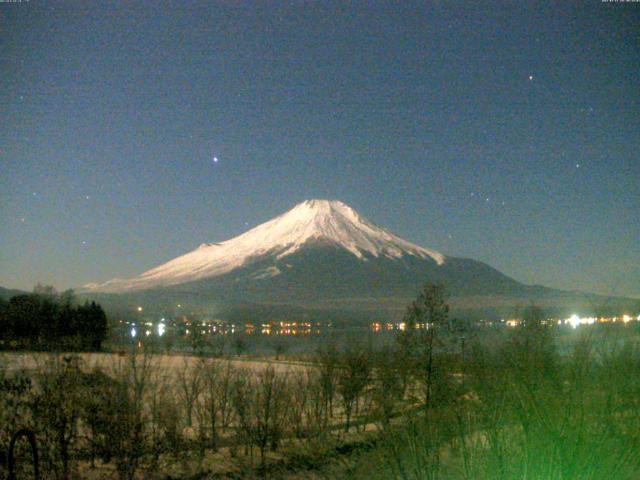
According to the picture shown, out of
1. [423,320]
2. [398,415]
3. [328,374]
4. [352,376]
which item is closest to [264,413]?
[328,374]

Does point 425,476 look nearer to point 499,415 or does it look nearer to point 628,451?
point 499,415

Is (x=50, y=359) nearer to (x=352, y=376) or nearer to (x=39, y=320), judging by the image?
(x=352, y=376)

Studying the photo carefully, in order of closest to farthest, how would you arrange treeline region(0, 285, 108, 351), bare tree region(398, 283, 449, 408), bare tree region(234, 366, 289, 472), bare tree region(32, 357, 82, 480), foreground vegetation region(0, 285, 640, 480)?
1. foreground vegetation region(0, 285, 640, 480)
2. bare tree region(32, 357, 82, 480)
3. bare tree region(234, 366, 289, 472)
4. bare tree region(398, 283, 449, 408)
5. treeline region(0, 285, 108, 351)

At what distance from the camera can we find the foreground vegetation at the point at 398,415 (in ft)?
14.3

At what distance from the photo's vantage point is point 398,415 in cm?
808

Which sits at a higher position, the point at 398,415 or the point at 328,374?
the point at 398,415

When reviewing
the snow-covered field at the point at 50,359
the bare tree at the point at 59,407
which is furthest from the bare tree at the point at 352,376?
the bare tree at the point at 59,407

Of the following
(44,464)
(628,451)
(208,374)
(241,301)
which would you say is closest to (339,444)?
(208,374)

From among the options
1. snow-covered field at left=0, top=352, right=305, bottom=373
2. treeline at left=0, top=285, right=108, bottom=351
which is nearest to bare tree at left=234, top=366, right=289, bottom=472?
snow-covered field at left=0, top=352, right=305, bottom=373

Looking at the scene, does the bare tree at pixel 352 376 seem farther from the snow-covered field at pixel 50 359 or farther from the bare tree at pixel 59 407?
the bare tree at pixel 59 407

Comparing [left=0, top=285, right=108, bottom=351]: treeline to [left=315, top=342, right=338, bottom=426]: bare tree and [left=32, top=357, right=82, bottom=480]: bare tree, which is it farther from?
[left=32, top=357, right=82, bottom=480]: bare tree

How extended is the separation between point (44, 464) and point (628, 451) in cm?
849

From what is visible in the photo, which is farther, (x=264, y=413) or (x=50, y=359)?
(x=264, y=413)

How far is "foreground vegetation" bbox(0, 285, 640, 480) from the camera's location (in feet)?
14.3
